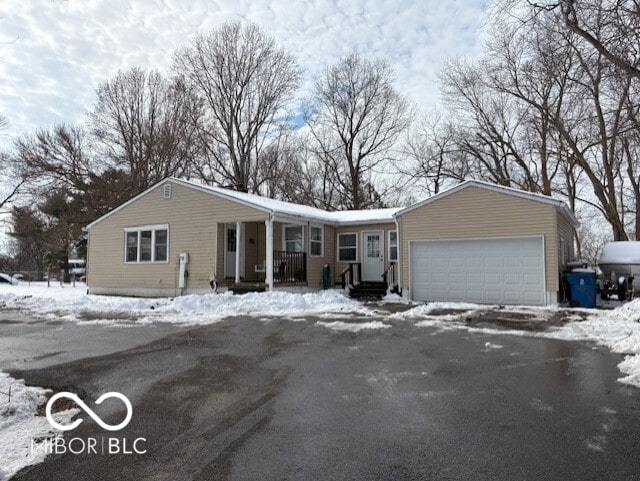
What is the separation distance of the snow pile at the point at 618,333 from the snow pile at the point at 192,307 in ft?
16.7

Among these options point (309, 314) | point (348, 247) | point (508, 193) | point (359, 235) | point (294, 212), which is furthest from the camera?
point (348, 247)

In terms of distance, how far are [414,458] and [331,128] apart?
3257 cm

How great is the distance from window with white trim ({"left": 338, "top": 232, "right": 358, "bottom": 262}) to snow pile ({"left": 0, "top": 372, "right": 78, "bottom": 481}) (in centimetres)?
1438

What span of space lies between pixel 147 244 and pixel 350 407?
622 inches

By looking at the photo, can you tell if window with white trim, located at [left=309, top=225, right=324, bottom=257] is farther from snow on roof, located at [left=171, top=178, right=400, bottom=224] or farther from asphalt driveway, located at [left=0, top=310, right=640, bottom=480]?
asphalt driveway, located at [left=0, top=310, right=640, bottom=480]

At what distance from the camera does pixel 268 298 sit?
44.7ft

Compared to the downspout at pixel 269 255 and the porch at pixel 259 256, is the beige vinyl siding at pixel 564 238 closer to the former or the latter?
the porch at pixel 259 256

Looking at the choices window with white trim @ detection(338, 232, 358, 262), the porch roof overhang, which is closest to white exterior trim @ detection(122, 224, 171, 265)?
the porch roof overhang

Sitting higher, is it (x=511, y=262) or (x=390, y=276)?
(x=511, y=262)

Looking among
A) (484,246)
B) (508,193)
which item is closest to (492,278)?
(484,246)

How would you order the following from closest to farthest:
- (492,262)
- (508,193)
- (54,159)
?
(508,193) → (492,262) → (54,159)

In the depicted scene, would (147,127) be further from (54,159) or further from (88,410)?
(88,410)

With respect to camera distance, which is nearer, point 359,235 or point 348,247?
point 359,235

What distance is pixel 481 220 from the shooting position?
1445cm
